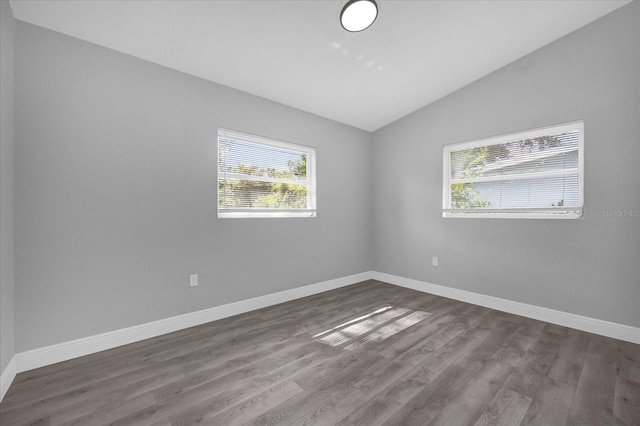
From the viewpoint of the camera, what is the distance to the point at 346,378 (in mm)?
1881

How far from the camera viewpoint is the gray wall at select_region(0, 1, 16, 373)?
1.76 m

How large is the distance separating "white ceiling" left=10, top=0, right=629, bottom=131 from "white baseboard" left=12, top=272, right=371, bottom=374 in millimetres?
2484

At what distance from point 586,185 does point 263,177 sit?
11.4ft

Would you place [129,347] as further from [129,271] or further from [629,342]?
[629,342]

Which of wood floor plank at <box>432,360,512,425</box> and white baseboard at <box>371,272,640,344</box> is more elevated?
white baseboard at <box>371,272,640,344</box>

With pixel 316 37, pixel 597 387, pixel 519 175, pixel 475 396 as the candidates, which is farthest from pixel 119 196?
pixel 519 175

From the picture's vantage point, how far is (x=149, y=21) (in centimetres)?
Result: 210

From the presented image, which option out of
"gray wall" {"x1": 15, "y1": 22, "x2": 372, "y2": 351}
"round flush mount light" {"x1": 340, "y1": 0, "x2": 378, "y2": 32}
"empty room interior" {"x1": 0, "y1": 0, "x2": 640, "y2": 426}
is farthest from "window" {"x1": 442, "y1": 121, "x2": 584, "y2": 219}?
"gray wall" {"x1": 15, "y1": 22, "x2": 372, "y2": 351}

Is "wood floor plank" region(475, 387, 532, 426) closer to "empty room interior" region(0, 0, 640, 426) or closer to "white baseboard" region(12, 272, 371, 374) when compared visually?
"empty room interior" region(0, 0, 640, 426)

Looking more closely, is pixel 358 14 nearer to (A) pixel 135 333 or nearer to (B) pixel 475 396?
(B) pixel 475 396

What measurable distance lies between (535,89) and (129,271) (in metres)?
4.57

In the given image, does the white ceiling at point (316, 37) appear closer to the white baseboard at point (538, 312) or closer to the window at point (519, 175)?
the window at point (519, 175)

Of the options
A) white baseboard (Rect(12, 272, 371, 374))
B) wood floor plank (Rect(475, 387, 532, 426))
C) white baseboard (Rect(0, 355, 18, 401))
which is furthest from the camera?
white baseboard (Rect(12, 272, 371, 374))

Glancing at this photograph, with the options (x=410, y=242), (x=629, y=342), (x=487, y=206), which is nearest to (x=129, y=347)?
(x=410, y=242)
